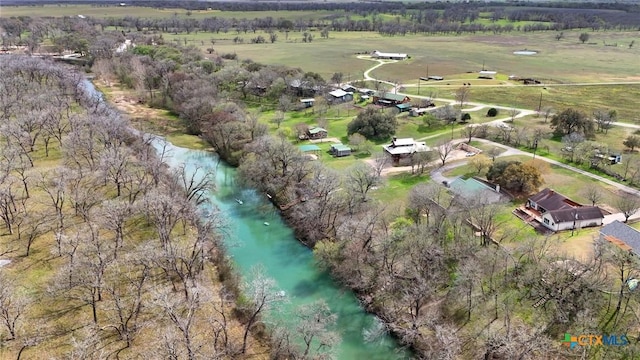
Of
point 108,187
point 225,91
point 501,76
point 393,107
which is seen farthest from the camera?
point 501,76

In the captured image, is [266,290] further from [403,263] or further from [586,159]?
[586,159]

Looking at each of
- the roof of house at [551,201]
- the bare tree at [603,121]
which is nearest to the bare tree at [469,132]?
the bare tree at [603,121]

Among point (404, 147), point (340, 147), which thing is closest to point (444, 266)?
point (404, 147)

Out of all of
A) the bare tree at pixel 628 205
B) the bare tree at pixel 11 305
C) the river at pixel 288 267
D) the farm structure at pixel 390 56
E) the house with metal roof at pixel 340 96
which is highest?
the farm structure at pixel 390 56

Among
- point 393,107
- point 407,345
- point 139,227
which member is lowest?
point 407,345

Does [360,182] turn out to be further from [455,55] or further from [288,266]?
[455,55]

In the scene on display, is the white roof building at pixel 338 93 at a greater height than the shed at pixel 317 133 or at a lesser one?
greater

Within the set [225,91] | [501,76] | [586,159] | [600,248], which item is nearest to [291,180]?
[600,248]

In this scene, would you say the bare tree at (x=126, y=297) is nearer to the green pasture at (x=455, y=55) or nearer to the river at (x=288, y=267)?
the river at (x=288, y=267)
